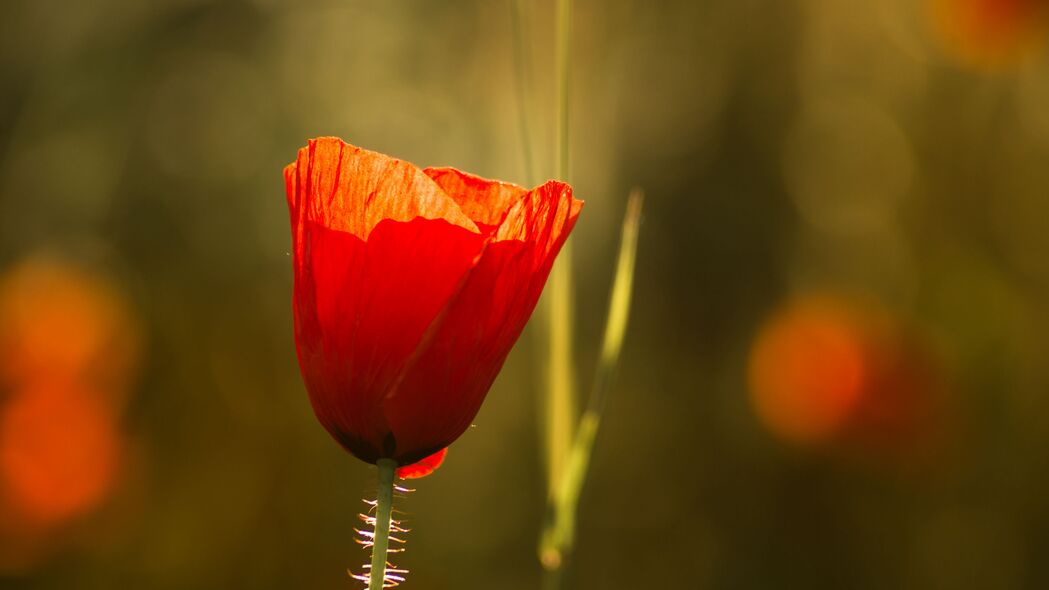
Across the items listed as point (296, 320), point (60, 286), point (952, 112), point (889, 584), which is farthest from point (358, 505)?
point (296, 320)

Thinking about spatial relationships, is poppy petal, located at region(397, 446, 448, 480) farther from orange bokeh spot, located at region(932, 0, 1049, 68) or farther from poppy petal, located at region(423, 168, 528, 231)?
orange bokeh spot, located at region(932, 0, 1049, 68)

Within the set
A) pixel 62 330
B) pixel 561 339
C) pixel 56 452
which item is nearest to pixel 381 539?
pixel 561 339

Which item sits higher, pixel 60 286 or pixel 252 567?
pixel 60 286

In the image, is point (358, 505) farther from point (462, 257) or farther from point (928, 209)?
point (462, 257)

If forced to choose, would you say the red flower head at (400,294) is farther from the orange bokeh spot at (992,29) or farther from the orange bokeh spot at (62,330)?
the orange bokeh spot at (992,29)

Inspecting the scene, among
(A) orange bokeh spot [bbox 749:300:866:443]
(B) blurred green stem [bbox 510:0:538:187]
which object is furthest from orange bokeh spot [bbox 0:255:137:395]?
(B) blurred green stem [bbox 510:0:538:187]

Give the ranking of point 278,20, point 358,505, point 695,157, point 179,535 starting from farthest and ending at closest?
point 278,20, point 695,157, point 358,505, point 179,535
